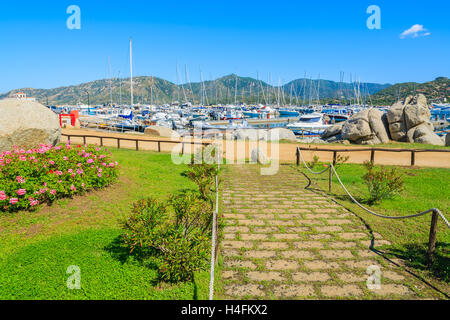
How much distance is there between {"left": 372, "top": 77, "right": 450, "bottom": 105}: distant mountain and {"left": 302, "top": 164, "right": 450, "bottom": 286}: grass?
376 ft

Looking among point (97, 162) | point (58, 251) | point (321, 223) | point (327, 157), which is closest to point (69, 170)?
point (97, 162)

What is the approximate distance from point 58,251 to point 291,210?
4.92 m

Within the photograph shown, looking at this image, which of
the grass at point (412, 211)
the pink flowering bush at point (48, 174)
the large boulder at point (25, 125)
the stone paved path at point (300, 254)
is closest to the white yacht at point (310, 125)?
the grass at point (412, 211)

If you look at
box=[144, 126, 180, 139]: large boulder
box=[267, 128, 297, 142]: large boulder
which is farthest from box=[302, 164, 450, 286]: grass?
box=[144, 126, 180, 139]: large boulder

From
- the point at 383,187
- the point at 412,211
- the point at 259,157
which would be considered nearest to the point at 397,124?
the point at 259,157

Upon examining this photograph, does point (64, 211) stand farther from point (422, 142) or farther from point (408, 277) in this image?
point (422, 142)

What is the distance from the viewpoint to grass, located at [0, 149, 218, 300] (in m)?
3.80

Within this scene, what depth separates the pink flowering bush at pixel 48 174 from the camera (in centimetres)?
627

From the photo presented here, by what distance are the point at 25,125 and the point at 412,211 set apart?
1181cm

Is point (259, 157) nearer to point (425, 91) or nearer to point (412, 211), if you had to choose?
point (412, 211)

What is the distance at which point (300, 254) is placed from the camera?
482cm

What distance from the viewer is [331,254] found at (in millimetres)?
4820

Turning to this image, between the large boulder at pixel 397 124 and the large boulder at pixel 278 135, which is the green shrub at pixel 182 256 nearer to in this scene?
the large boulder at pixel 278 135

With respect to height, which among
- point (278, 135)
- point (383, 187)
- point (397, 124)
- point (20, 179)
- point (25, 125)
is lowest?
point (383, 187)
